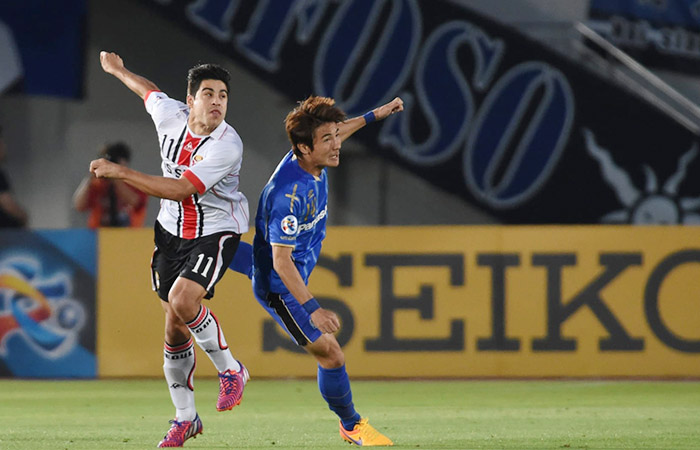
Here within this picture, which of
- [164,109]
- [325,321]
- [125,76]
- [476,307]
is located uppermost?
[125,76]

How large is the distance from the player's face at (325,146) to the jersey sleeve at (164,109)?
0.90 meters

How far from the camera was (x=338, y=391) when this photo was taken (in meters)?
6.75

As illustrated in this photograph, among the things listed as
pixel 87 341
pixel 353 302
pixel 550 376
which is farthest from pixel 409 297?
pixel 87 341

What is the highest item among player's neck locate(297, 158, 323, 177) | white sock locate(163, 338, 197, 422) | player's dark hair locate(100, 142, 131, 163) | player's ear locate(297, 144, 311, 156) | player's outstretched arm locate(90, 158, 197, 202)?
player's ear locate(297, 144, 311, 156)

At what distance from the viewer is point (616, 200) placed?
50.5 feet

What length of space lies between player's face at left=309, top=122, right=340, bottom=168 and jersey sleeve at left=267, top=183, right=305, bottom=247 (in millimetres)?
188

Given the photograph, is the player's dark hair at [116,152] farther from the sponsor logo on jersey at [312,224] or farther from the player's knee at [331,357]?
the player's knee at [331,357]

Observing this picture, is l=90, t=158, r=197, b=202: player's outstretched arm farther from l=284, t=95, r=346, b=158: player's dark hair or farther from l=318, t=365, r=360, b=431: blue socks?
l=318, t=365, r=360, b=431: blue socks

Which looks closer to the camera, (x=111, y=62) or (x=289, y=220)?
(x=289, y=220)

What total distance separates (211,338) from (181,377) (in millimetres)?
275

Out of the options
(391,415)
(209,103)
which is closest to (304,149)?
(209,103)

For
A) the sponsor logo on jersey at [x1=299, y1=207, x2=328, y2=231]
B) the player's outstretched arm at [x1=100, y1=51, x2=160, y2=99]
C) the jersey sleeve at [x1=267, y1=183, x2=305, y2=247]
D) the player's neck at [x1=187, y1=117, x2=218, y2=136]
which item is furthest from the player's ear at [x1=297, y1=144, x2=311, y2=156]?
the player's outstretched arm at [x1=100, y1=51, x2=160, y2=99]

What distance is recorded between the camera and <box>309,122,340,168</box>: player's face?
6621 mm

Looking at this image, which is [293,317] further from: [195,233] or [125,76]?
[125,76]
